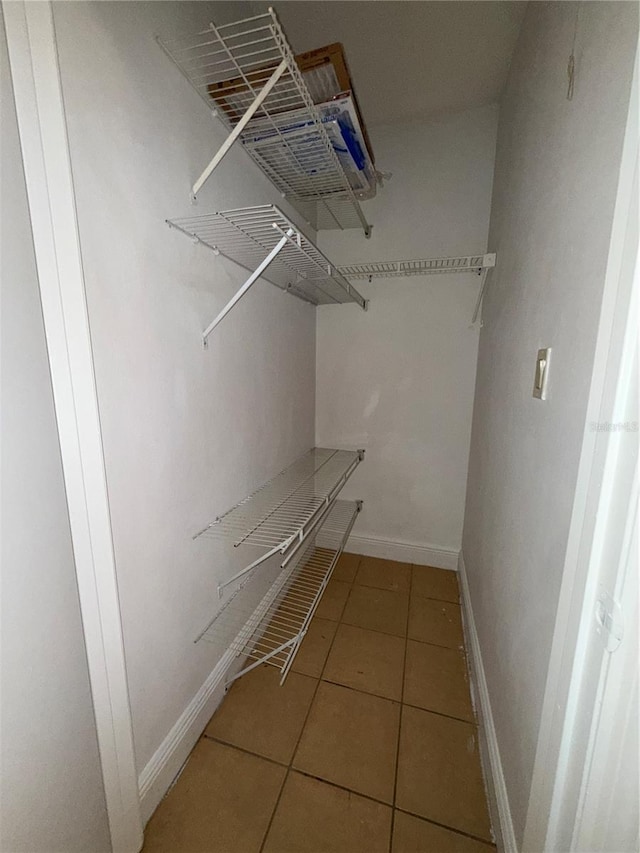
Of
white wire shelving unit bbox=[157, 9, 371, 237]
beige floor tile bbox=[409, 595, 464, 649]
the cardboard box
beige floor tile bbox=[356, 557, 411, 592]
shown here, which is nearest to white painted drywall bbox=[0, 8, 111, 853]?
white wire shelving unit bbox=[157, 9, 371, 237]

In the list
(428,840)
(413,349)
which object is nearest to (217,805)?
(428,840)

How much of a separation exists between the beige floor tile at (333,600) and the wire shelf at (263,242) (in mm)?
1643

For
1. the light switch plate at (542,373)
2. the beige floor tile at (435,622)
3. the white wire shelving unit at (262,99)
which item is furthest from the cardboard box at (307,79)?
the beige floor tile at (435,622)

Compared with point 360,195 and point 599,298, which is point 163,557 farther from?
point 360,195

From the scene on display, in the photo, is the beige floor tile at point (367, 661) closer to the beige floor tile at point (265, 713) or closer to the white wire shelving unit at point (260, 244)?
the beige floor tile at point (265, 713)

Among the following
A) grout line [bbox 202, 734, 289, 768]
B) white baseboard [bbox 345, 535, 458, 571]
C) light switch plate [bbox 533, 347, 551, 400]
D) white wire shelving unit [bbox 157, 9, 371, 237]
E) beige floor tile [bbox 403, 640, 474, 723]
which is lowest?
beige floor tile [bbox 403, 640, 474, 723]

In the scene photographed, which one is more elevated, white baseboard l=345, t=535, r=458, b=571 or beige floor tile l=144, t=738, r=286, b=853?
white baseboard l=345, t=535, r=458, b=571

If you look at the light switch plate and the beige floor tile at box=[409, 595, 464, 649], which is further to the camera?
the beige floor tile at box=[409, 595, 464, 649]

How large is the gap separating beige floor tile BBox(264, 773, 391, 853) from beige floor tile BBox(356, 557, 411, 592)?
39.9 inches

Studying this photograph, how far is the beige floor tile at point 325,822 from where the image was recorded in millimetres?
906

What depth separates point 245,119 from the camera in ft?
2.68

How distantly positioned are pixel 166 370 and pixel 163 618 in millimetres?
709

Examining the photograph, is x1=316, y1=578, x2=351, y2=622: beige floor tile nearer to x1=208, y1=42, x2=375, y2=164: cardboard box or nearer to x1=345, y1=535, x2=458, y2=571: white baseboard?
x1=345, y1=535, x2=458, y2=571: white baseboard

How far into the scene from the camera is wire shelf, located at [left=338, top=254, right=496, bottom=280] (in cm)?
159
